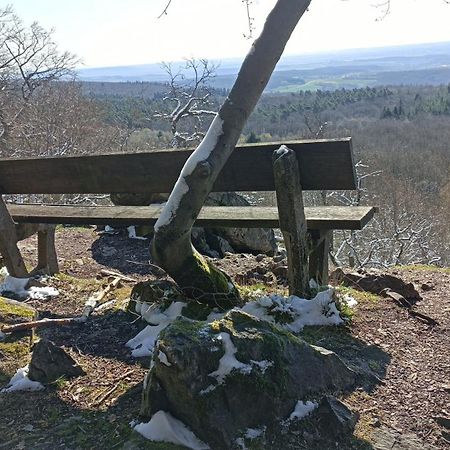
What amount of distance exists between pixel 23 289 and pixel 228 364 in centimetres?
264

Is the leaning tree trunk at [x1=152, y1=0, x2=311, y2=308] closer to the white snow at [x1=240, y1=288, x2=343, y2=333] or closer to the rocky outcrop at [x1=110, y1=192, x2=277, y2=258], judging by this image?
the white snow at [x1=240, y1=288, x2=343, y2=333]

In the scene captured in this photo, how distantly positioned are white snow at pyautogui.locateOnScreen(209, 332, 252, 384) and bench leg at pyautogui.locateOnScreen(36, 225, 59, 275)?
3.18 meters

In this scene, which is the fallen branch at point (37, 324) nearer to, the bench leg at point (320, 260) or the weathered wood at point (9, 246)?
the weathered wood at point (9, 246)

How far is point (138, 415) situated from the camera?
238cm

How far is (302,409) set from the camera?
2291mm

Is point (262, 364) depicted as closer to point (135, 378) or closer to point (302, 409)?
point (302, 409)

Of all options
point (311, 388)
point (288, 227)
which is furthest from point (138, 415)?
point (288, 227)

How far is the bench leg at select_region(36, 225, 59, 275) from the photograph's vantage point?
509 centimetres

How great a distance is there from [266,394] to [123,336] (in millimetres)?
1388

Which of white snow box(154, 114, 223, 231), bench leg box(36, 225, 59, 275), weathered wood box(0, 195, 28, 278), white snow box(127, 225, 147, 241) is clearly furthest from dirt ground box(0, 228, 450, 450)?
white snow box(127, 225, 147, 241)

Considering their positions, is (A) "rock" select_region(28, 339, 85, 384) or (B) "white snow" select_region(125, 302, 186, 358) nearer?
(A) "rock" select_region(28, 339, 85, 384)

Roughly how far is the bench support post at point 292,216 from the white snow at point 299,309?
85mm

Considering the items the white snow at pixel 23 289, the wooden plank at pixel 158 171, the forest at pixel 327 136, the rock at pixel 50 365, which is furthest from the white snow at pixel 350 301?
the white snow at pixel 23 289

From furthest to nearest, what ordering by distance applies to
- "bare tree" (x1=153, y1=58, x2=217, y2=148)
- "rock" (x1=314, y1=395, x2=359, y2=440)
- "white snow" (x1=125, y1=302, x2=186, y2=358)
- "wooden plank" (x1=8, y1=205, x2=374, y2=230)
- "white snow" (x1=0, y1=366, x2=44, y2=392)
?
"bare tree" (x1=153, y1=58, x2=217, y2=148)
"wooden plank" (x1=8, y1=205, x2=374, y2=230)
"white snow" (x1=125, y1=302, x2=186, y2=358)
"white snow" (x1=0, y1=366, x2=44, y2=392)
"rock" (x1=314, y1=395, x2=359, y2=440)
